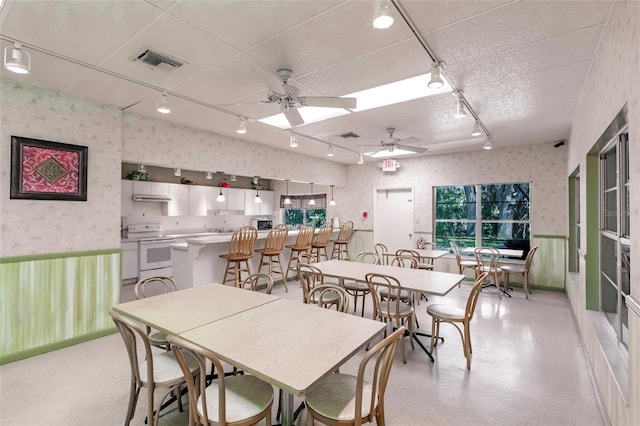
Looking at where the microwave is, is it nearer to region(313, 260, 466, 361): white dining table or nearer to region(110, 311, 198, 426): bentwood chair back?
region(313, 260, 466, 361): white dining table

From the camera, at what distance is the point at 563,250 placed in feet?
17.5

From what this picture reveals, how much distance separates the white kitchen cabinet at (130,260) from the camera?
582 cm

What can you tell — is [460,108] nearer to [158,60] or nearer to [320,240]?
[158,60]

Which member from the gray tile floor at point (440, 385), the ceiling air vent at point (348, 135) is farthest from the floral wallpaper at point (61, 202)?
the ceiling air vent at point (348, 135)

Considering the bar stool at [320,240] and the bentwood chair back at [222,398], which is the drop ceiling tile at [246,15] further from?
the bar stool at [320,240]

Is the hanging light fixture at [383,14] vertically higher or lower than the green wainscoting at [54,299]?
higher

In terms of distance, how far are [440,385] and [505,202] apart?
474cm

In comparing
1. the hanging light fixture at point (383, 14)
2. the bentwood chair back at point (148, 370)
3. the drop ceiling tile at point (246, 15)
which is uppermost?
the drop ceiling tile at point (246, 15)

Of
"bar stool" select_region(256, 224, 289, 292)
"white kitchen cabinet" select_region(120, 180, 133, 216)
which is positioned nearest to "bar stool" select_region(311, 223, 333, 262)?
"bar stool" select_region(256, 224, 289, 292)

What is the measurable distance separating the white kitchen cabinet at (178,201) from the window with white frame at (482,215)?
5.81 meters

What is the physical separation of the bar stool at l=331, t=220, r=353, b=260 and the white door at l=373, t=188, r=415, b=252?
25.6 inches

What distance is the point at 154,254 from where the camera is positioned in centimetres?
622

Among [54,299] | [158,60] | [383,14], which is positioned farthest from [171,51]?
[54,299]

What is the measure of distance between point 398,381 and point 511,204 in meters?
4.89
